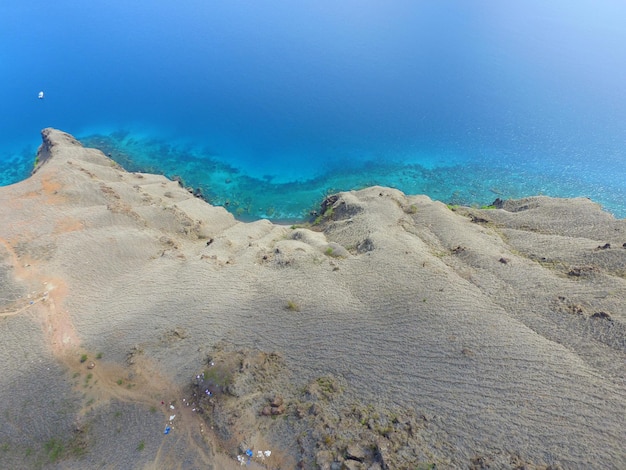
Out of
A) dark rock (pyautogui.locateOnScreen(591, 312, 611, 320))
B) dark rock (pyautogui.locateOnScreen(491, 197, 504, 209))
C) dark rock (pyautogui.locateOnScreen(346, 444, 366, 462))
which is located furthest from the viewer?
dark rock (pyautogui.locateOnScreen(491, 197, 504, 209))

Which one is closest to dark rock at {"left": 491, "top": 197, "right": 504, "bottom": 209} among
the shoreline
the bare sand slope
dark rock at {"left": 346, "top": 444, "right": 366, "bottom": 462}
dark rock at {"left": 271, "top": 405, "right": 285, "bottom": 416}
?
the shoreline

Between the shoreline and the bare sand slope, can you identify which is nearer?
the bare sand slope

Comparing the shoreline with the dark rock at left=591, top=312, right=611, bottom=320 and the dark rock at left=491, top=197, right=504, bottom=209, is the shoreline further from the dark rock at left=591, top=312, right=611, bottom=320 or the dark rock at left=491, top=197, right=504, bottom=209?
the dark rock at left=591, top=312, right=611, bottom=320

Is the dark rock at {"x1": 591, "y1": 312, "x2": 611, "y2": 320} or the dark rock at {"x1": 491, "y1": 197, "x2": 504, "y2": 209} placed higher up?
the dark rock at {"x1": 491, "y1": 197, "x2": 504, "y2": 209}

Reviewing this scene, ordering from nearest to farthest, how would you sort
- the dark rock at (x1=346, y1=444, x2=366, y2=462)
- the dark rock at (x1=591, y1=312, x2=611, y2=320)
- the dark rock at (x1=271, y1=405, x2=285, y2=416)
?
the dark rock at (x1=346, y1=444, x2=366, y2=462) → the dark rock at (x1=271, y1=405, x2=285, y2=416) → the dark rock at (x1=591, y1=312, x2=611, y2=320)

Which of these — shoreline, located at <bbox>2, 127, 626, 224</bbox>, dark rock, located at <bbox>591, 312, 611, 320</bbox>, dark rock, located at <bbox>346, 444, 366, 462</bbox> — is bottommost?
dark rock, located at <bbox>346, 444, 366, 462</bbox>

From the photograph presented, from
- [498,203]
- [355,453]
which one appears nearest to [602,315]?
[355,453]

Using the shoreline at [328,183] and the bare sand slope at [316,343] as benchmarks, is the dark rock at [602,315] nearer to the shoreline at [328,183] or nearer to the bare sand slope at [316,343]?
the bare sand slope at [316,343]

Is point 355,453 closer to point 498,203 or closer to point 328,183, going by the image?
point 498,203

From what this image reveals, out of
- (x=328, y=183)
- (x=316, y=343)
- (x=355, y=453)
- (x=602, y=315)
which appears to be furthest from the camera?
(x=328, y=183)
